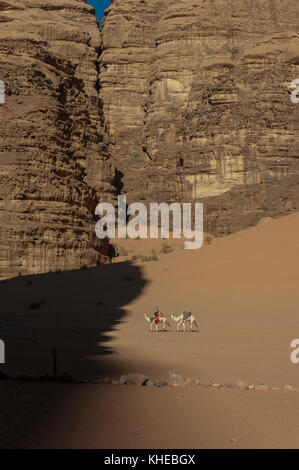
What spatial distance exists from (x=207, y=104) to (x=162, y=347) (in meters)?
67.1

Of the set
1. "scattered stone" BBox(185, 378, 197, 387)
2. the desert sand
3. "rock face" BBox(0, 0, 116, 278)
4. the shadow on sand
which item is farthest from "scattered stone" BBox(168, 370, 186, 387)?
"rock face" BBox(0, 0, 116, 278)

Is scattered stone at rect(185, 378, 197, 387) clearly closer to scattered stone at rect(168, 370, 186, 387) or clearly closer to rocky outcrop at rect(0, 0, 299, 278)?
scattered stone at rect(168, 370, 186, 387)

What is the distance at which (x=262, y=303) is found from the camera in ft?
58.1

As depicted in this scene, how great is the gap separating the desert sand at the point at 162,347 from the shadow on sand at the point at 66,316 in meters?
0.04

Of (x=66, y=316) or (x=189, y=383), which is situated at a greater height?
(x=66, y=316)

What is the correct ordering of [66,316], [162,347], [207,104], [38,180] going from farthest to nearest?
1. [207,104]
2. [38,180]
3. [66,316]
4. [162,347]

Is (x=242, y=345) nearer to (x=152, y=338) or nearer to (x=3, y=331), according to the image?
(x=152, y=338)

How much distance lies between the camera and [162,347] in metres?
11.4

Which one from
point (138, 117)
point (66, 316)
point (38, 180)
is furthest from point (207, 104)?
point (66, 316)

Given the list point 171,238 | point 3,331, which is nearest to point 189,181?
point 171,238

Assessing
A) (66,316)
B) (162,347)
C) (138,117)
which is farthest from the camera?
(138,117)

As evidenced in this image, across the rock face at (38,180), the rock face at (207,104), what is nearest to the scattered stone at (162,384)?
the rock face at (38,180)

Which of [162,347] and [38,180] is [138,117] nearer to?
[38,180]

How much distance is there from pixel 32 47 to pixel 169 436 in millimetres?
47249
